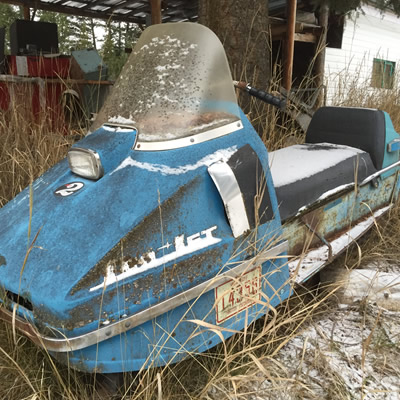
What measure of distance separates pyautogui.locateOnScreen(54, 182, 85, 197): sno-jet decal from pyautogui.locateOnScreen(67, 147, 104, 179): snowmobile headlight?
0.04 metres

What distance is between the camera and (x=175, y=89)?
130cm

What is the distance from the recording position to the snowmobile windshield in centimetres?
127

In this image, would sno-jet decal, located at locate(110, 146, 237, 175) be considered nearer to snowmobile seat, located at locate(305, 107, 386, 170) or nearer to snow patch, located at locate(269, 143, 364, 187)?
snow patch, located at locate(269, 143, 364, 187)

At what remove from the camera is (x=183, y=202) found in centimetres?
118

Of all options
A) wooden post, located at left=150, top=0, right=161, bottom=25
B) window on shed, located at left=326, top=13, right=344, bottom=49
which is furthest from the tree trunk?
window on shed, located at left=326, top=13, right=344, bottom=49

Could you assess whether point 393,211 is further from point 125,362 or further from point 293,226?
point 125,362

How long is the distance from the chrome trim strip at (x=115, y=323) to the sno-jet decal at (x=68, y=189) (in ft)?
1.19

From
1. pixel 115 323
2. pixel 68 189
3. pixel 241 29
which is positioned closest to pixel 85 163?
pixel 68 189

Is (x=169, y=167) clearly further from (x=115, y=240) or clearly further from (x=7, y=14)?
(x=7, y=14)

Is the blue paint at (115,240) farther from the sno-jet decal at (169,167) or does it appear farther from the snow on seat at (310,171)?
the snow on seat at (310,171)

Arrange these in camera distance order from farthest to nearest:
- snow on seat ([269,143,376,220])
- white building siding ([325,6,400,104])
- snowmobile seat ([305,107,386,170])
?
white building siding ([325,6,400,104]) < snowmobile seat ([305,107,386,170]) < snow on seat ([269,143,376,220])

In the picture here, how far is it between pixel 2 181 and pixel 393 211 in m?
2.44

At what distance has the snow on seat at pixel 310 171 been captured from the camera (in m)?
1.65

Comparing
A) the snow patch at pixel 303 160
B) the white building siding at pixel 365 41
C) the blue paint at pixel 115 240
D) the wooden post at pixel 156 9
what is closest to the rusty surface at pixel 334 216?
the snow patch at pixel 303 160
